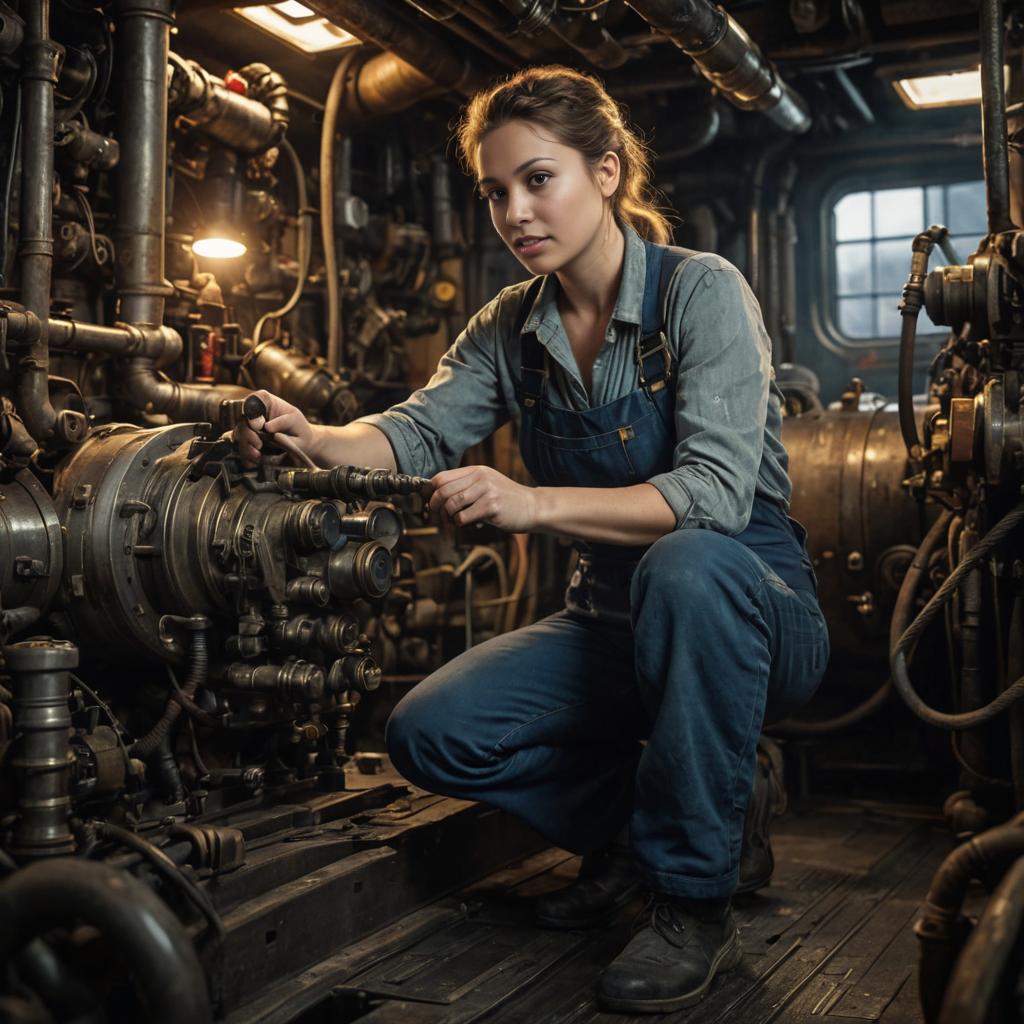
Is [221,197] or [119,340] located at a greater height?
[221,197]

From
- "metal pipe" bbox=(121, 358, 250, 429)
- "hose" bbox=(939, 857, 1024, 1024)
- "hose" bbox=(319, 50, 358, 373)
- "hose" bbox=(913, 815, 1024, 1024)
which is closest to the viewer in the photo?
"hose" bbox=(939, 857, 1024, 1024)

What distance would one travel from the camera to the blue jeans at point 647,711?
216cm

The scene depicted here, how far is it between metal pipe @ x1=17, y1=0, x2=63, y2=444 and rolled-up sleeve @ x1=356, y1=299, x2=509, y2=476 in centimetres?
70

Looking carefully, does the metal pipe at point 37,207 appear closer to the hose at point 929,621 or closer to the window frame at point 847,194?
the hose at point 929,621

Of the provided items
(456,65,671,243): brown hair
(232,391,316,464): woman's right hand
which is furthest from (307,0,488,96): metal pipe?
(232,391,316,464): woman's right hand

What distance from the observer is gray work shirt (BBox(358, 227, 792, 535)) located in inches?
89.7

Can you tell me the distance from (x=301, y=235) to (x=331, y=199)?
148mm

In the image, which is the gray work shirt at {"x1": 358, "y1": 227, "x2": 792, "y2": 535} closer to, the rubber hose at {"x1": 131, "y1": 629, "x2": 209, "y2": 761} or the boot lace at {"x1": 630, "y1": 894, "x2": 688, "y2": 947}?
the rubber hose at {"x1": 131, "y1": 629, "x2": 209, "y2": 761}

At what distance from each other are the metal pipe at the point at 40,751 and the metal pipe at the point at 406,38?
2088 mm

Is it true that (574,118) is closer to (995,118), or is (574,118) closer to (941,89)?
(995,118)

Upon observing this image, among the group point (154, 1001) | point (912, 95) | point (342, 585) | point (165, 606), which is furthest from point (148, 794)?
point (912, 95)

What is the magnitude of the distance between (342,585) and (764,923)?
1.08m

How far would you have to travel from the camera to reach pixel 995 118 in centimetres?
302

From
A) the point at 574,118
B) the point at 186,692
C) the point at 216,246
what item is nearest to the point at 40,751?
the point at 186,692
